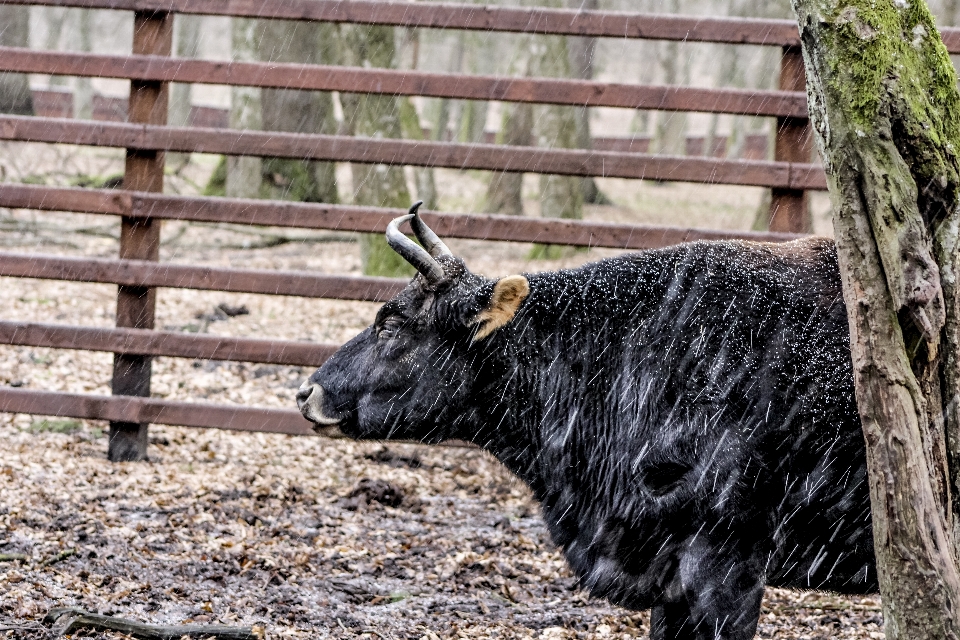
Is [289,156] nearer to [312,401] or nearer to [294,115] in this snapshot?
[312,401]

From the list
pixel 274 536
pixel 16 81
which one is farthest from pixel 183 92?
pixel 274 536

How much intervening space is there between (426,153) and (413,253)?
6.63 feet

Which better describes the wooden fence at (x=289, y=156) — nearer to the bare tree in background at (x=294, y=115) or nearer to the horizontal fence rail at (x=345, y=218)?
the horizontal fence rail at (x=345, y=218)

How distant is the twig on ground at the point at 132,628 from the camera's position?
3.79 metres

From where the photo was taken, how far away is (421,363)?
4371 mm

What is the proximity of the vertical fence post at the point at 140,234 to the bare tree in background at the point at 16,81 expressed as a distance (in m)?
9.33

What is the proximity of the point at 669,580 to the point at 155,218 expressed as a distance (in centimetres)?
402

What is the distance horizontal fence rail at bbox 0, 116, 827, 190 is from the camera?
235 inches

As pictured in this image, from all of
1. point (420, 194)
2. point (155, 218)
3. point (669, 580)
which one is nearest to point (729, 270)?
point (669, 580)

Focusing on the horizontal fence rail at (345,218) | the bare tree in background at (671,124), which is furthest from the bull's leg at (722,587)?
the bare tree in background at (671,124)

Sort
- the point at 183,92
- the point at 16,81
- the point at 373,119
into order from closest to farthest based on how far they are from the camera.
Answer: the point at 373,119, the point at 16,81, the point at 183,92

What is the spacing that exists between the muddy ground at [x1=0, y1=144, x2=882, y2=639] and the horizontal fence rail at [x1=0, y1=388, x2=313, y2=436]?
297 millimetres

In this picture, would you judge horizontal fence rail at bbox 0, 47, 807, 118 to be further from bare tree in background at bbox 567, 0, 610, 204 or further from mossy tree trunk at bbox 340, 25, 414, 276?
bare tree in background at bbox 567, 0, 610, 204

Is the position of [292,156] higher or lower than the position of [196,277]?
higher
